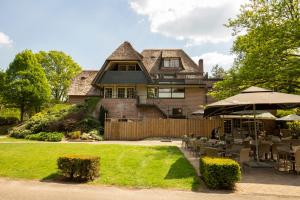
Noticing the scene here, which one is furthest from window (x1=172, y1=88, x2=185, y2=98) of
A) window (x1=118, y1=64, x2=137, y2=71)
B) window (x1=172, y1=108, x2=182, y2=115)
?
window (x1=118, y1=64, x2=137, y2=71)

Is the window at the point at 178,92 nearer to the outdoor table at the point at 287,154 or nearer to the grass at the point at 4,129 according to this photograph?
the grass at the point at 4,129

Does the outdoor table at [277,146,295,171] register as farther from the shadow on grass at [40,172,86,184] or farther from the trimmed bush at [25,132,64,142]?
the trimmed bush at [25,132,64,142]

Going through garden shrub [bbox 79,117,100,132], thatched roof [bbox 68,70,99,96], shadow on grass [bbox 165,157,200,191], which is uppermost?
thatched roof [bbox 68,70,99,96]

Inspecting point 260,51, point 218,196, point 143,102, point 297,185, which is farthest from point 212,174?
point 143,102

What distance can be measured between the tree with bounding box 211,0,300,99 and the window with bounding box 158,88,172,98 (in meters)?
13.8

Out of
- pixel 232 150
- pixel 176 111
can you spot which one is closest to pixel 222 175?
pixel 232 150

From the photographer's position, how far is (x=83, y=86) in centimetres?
3619

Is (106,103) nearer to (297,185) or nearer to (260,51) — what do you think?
(260,51)

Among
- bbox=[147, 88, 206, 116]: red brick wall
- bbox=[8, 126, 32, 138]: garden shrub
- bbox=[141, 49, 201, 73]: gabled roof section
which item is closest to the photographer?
bbox=[8, 126, 32, 138]: garden shrub

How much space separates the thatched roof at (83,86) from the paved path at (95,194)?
26292 millimetres

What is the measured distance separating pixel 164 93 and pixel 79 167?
979 inches

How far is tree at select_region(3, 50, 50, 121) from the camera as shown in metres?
32.5

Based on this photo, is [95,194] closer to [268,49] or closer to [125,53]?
[268,49]

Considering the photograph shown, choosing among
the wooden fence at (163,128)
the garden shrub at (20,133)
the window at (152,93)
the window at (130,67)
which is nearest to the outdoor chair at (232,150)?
the wooden fence at (163,128)
